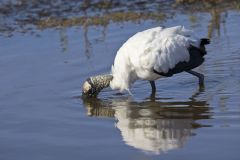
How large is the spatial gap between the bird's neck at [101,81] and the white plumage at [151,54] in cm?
16

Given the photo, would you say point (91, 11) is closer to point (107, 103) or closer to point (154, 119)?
point (107, 103)

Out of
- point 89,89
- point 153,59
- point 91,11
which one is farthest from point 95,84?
point 91,11

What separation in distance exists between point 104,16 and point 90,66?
3177 millimetres

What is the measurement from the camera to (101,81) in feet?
31.1

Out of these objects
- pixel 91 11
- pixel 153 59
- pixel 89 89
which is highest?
pixel 91 11

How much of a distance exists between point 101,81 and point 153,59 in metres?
0.78

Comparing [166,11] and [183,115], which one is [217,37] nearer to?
[166,11]

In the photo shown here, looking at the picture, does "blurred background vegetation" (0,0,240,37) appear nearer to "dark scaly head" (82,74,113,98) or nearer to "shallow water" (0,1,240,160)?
"shallow water" (0,1,240,160)

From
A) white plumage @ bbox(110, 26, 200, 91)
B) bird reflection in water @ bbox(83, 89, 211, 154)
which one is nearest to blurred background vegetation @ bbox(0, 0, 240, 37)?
white plumage @ bbox(110, 26, 200, 91)

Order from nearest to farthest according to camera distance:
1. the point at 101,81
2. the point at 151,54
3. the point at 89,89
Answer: the point at 151,54
the point at 89,89
the point at 101,81

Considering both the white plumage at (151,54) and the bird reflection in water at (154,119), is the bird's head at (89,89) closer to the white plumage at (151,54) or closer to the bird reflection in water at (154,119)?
the bird reflection in water at (154,119)

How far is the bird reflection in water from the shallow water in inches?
0.4

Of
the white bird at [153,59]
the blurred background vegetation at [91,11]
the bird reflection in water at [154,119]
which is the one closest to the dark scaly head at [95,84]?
the white bird at [153,59]

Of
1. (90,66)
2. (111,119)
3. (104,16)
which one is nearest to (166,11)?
(104,16)
